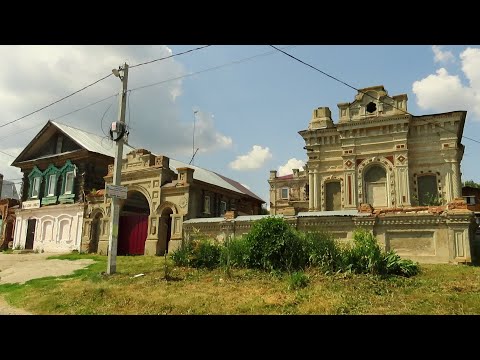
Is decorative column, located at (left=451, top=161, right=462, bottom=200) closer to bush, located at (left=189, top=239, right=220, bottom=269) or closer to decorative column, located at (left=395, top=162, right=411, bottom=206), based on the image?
decorative column, located at (left=395, top=162, right=411, bottom=206)

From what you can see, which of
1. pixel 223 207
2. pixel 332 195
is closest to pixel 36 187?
pixel 223 207

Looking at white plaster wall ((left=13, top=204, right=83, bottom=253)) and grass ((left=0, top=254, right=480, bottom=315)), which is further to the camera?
white plaster wall ((left=13, top=204, right=83, bottom=253))

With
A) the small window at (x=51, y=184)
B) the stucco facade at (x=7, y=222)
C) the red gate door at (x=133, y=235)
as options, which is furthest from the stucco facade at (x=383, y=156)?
the stucco facade at (x=7, y=222)

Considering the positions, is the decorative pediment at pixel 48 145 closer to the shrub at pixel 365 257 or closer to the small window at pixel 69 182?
the small window at pixel 69 182

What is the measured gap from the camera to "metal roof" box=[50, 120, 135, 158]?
27102mm

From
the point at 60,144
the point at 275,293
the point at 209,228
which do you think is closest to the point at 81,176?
the point at 60,144

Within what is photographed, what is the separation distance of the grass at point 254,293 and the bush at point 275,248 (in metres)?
0.56

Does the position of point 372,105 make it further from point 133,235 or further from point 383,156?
point 133,235

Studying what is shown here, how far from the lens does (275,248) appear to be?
13.0 metres

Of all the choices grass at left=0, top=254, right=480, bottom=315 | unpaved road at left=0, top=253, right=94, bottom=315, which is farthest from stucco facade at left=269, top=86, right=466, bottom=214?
unpaved road at left=0, top=253, right=94, bottom=315

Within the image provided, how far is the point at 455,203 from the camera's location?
1419 centimetres

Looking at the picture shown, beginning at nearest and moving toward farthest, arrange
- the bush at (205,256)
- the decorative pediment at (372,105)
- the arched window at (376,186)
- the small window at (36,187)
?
the bush at (205,256) → the decorative pediment at (372,105) → the arched window at (376,186) → the small window at (36,187)

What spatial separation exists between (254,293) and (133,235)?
14.8 m

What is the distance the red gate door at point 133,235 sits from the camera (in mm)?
22906
